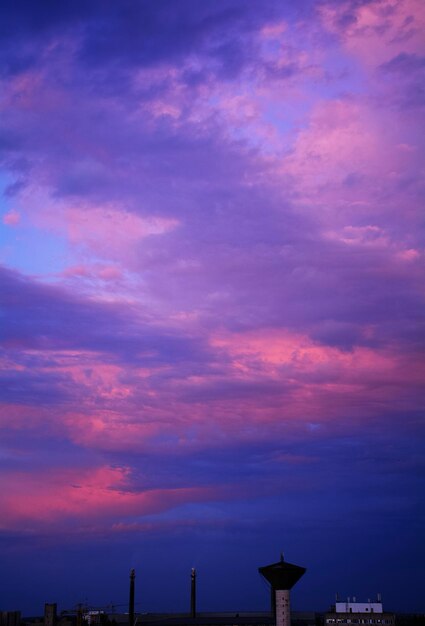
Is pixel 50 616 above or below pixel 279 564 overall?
below

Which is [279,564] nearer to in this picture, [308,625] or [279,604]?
[279,604]

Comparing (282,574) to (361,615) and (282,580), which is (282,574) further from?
(361,615)

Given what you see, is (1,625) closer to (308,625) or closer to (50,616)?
(50,616)

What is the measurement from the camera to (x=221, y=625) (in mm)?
196875

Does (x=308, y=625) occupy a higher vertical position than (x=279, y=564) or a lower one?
lower

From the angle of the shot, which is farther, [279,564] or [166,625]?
[166,625]

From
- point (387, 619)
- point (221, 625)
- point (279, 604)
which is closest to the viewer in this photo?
point (279, 604)

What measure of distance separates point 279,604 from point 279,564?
29.2 ft

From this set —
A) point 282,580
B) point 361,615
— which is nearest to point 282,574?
point 282,580

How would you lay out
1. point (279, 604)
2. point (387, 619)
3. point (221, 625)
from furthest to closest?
point (221, 625) → point (387, 619) → point (279, 604)

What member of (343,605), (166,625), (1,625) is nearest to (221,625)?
(166,625)

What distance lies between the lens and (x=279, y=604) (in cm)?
16862

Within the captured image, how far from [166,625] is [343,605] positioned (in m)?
49.9

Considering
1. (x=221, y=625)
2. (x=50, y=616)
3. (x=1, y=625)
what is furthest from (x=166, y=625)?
(x=1, y=625)
